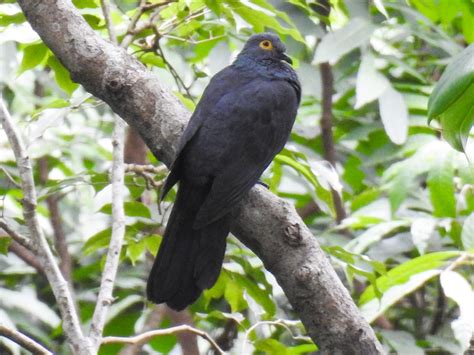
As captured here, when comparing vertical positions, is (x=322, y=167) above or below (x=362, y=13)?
below

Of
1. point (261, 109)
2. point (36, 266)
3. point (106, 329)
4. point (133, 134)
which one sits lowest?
point (106, 329)

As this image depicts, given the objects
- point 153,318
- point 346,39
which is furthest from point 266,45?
point 153,318

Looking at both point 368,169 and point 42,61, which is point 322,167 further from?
point 368,169

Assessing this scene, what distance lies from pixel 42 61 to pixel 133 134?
2.63 feet

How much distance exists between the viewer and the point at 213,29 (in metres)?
3.24

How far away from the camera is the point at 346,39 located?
3.39m

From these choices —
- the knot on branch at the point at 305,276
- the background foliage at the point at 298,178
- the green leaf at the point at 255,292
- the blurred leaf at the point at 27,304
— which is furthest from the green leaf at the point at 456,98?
the blurred leaf at the point at 27,304

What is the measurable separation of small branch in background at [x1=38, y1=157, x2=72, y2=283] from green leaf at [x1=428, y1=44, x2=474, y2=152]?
2104 millimetres

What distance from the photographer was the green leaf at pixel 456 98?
182 cm

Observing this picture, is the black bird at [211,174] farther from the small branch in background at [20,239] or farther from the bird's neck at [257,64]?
the small branch in background at [20,239]

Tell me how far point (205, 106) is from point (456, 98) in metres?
1.12

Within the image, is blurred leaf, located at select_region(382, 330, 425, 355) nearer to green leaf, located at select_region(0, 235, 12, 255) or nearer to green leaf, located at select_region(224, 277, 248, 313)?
green leaf, located at select_region(224, 277, 248, 313)

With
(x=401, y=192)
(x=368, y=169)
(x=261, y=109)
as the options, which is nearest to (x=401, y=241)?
(x=401, y=192)

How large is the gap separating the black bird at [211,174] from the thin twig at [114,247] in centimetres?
16
